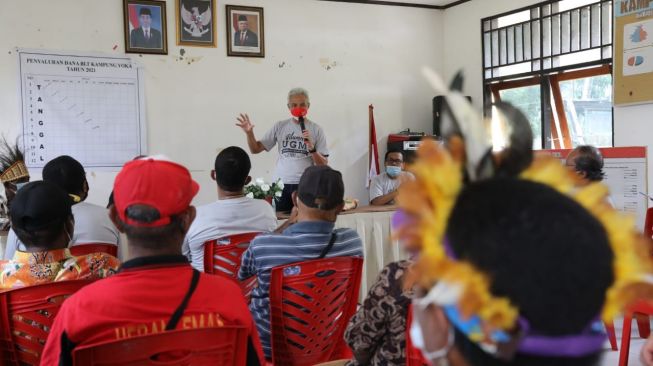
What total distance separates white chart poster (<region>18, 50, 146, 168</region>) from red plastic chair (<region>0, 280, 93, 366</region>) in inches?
154

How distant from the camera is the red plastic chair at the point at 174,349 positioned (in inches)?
47.1

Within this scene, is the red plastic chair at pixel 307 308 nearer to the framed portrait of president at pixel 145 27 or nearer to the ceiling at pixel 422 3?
the framed portrait of president at pixel 145 27

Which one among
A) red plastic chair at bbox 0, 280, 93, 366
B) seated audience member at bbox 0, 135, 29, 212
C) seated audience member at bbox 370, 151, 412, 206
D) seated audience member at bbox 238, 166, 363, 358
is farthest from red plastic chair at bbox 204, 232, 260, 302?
seated audience member at bbox 370, 151, 412, 206

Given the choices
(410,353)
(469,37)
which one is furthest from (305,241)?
(469,37)

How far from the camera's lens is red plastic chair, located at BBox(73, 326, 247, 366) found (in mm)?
1197

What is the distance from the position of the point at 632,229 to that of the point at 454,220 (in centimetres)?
23

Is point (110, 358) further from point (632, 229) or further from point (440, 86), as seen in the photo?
point (632, 229)

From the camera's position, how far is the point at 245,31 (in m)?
5.86

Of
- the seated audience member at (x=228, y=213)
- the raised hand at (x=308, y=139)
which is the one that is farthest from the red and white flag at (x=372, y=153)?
the seated audience member at (x=228, y=213)

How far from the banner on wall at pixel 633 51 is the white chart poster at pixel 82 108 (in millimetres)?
4324

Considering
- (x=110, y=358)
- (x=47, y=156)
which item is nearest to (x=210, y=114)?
(x=47, y=156)

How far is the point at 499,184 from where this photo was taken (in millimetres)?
681

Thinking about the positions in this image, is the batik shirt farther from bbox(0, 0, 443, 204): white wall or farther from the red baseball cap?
bbox(0, 0, 443, 204): white wall

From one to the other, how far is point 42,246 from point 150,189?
24.6 inches
